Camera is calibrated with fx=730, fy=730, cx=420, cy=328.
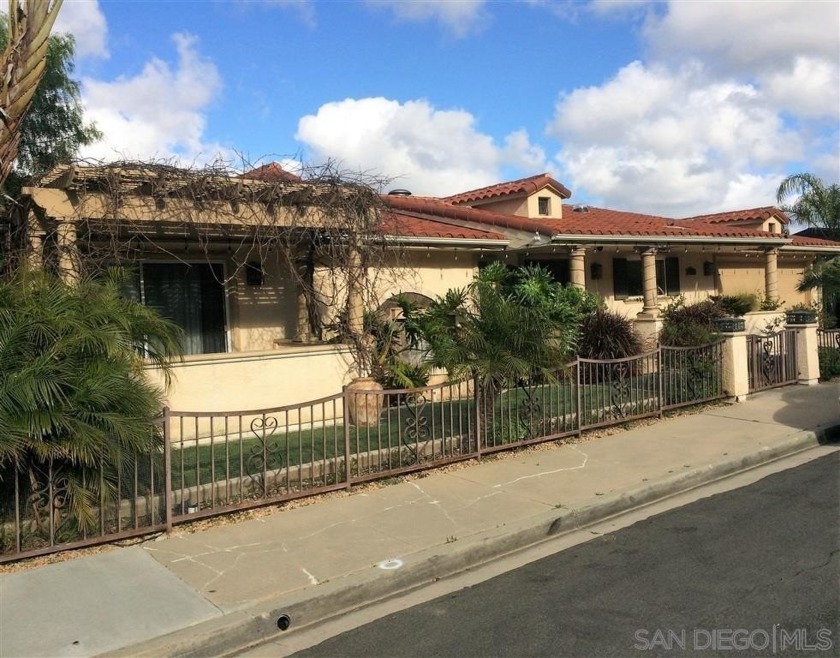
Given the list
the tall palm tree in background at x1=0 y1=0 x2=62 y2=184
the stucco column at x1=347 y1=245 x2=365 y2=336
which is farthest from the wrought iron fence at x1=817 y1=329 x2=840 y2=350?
the tall palm tree in background at x1=0 y1=0 x2=62 y2=184

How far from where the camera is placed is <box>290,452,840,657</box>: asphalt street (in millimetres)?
4055

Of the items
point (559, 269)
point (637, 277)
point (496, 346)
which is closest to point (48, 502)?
point (496, 346)

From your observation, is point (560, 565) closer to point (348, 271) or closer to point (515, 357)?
point (515, 357)

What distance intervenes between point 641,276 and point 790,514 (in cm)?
1304

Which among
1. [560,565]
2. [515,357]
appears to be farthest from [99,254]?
[560,565]

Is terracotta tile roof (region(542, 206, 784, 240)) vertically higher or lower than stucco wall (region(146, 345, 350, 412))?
higher

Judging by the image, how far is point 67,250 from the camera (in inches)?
324

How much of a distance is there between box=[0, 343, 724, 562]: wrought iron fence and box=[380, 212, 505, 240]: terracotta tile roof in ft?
8.88

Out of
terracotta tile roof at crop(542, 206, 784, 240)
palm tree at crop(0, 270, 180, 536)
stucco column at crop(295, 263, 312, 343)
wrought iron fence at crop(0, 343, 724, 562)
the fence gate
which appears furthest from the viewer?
terracotta tile roof at crop(542, 206, 784, 240)

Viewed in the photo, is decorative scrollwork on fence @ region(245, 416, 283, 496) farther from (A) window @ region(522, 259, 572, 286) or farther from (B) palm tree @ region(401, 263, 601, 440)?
(A) window @ region(522, 259, 572, 286)

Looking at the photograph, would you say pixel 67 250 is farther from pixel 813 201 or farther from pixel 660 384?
pixel 813 201

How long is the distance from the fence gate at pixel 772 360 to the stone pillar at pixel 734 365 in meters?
0.64

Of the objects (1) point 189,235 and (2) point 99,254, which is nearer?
(2) point 99,254

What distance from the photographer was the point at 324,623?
183 inches
